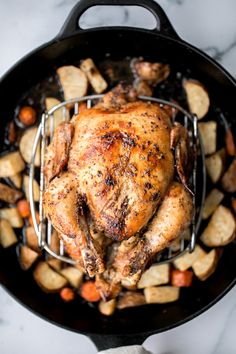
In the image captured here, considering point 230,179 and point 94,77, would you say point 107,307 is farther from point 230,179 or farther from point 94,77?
point 94,77

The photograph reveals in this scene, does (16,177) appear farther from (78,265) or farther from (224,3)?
(224,3)

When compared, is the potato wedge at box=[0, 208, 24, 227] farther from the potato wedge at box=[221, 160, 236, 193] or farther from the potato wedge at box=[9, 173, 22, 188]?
the potato wedge at box=[221, 160, 236, 193]

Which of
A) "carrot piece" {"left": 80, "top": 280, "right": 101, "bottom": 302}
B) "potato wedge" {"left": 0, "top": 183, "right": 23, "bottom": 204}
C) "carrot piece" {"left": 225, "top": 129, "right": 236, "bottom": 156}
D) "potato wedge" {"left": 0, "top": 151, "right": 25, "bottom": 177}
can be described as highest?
"carrot piece" {"left": 225, "top": 129, "right": 236, "bottom": 156}

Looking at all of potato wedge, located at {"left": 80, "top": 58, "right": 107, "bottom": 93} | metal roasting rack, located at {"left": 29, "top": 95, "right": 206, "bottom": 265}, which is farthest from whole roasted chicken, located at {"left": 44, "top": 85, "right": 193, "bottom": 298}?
potato wedge, located at {"left": 80, "top": 58, "right": 107, "bottom": 93}

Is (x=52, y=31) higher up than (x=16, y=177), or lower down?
higher up

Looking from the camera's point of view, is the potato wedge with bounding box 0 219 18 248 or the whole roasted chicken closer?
the whole roasted chicken

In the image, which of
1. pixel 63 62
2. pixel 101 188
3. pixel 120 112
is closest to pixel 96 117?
pixel 120 112

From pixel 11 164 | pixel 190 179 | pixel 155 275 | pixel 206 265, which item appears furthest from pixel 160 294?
pixel 11 164

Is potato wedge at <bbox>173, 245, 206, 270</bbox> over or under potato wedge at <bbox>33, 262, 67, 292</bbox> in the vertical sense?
over
